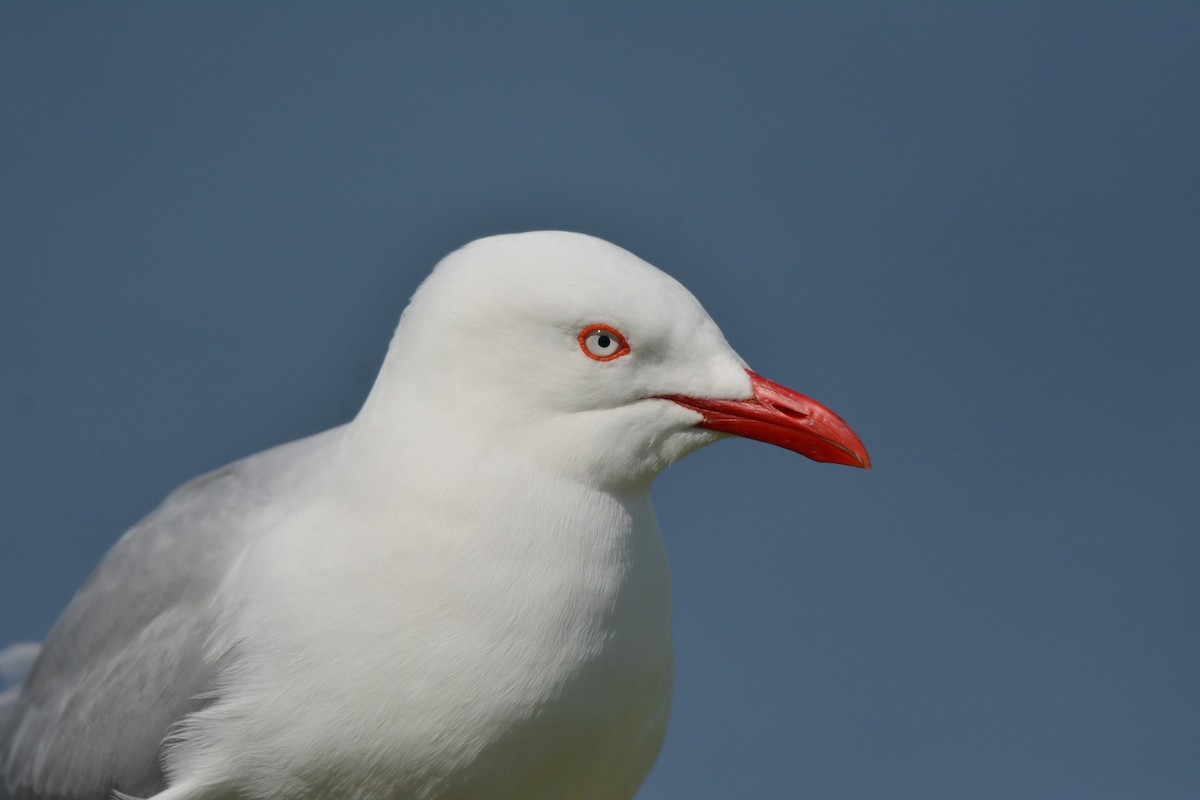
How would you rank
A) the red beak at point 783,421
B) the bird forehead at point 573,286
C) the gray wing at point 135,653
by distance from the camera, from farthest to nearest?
A: the gray wing at point 135,653
the red beak at point 783,421
the bird forehead at point 573,286

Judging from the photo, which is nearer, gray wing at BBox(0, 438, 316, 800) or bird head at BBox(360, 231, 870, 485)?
bird head at BBox(360, 231, 870, 485)

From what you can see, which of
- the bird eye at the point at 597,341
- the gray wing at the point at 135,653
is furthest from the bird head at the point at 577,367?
the gray wing at the point at 135,653

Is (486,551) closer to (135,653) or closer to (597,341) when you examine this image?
(597,341)

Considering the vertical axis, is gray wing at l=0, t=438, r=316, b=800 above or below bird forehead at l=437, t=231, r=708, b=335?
below

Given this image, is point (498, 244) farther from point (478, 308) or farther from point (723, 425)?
point (723, 425)

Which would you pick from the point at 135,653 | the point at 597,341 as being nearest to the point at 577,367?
the point at 597,341

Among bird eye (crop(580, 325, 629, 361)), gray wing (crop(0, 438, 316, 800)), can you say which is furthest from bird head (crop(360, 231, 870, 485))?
gray wing (crop(0, 438, 316, 800))

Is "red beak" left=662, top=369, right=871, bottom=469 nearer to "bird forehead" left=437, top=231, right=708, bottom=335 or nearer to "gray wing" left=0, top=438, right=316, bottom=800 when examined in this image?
"bird forehead" left=437, top=231, right=708, bottom=335

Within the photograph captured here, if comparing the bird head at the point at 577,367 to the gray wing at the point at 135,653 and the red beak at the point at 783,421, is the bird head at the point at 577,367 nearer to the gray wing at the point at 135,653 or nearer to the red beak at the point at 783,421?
the red beak at the point at 783,421
